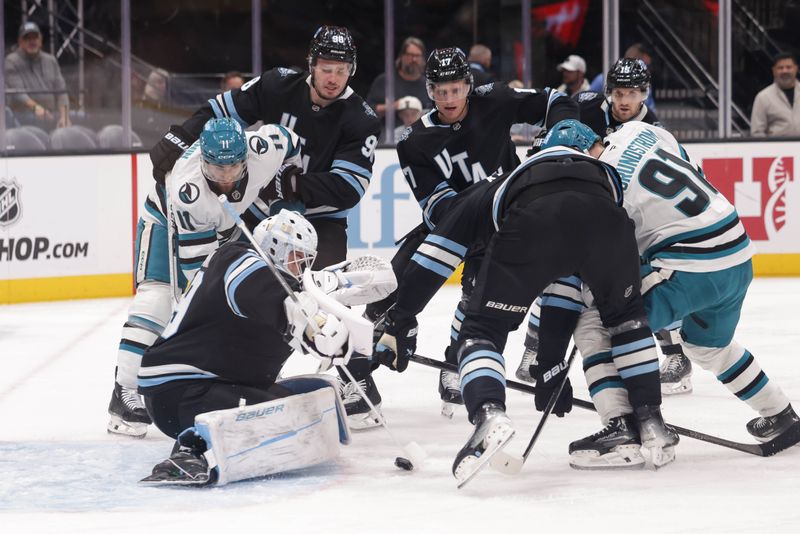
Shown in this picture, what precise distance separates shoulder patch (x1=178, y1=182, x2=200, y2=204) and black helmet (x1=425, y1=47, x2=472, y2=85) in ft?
2.69

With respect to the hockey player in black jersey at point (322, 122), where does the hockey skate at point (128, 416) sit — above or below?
below

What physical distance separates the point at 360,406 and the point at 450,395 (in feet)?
0.97

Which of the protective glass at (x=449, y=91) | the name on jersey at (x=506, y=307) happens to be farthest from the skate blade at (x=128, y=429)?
the protective glass at (x=449, y=91)

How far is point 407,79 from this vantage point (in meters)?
7.35

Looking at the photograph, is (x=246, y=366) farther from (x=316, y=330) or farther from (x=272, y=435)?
(x=316, y=330)

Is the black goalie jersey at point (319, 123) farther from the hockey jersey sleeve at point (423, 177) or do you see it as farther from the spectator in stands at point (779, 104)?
the spectator in stands at point (779, 104)

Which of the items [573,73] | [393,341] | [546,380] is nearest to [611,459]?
[546,380]

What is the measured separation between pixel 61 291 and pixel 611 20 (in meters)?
3.32

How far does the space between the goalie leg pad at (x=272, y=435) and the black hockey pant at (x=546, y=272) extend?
359 millimetres

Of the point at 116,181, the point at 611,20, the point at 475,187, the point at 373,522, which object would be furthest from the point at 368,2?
the point at 373,522

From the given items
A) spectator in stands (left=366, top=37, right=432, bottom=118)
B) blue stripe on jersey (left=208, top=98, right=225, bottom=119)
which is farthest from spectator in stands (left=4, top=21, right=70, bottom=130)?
blue stripe on jersey (left=208, top=98, right=225, bottom=119)

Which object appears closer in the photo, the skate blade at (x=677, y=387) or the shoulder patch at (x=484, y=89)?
the shoulder patch at (x=484, y=89)

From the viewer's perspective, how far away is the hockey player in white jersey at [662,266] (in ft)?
10.2

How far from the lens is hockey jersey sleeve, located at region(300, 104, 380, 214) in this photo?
377cm
